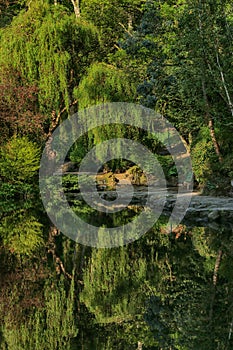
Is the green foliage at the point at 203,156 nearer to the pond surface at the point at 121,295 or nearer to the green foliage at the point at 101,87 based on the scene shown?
the green foliage at the point at 101,87

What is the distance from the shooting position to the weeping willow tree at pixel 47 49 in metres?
17.8

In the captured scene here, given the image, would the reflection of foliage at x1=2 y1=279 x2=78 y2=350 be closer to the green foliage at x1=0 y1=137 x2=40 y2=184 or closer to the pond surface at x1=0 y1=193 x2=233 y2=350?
the pond surface at x1=0 y1=193 x2=233 y2=350

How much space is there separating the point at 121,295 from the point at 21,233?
17.3ft

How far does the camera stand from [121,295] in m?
6.43

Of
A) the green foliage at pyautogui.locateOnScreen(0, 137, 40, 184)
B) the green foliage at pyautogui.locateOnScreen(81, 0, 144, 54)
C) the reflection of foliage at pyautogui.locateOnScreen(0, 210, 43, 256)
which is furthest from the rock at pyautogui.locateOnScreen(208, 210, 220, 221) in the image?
the green foliage at pyautogui.locateOnScreen(81, 0, 144, 54)

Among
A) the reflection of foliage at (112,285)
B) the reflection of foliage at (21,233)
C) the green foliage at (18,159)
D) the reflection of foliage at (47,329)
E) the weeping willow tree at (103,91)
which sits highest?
the weeping willow tree at (103,91)

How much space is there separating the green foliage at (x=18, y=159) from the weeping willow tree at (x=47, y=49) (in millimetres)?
1326

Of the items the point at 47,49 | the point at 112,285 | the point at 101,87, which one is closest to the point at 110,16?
the point at 47,49

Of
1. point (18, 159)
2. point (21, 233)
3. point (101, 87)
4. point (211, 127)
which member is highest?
point (101, 87)

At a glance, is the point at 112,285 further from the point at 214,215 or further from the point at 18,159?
→ the point at 18,159

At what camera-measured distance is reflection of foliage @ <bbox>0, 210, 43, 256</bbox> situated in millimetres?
9719

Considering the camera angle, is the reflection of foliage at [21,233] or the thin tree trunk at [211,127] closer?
the reflection of foliage at [21,233]

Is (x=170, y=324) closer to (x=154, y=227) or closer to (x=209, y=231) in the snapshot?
(x=209, y=231)

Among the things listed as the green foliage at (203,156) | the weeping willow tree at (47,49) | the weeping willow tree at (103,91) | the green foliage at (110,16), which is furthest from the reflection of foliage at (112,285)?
the green foliage at (110,16)
